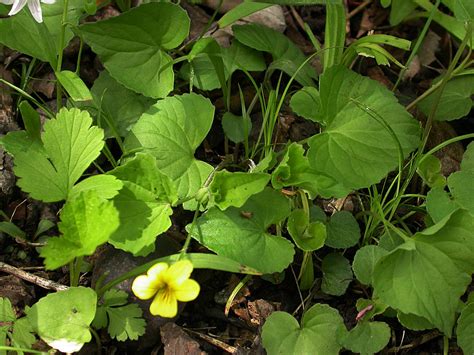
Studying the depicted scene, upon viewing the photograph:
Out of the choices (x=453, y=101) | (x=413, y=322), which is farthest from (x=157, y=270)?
(x=453, y=101)

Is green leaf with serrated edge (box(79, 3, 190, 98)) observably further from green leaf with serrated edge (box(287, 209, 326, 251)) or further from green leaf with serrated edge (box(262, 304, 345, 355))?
green leaf with serrated edge (box(262, 304, 345, 355))

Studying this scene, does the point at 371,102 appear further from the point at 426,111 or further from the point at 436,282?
the point at 436,282

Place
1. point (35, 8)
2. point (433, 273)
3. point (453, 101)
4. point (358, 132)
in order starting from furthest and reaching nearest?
point (453, 101) < point (358, 132) < point (35, 8) < point (433, 273)

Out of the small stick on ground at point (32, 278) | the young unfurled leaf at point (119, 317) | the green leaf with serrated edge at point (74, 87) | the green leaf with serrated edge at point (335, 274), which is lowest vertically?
the green leaf with serrated edge at point (335, 274)

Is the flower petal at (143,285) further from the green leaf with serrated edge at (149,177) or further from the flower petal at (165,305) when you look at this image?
the green leaf with serrated edge at (149,177)

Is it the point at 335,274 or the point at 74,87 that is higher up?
the point at 74,87

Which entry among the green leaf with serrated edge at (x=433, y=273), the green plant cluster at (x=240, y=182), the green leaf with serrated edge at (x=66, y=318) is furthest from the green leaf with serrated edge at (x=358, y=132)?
the green leaf with serrated edge at (x=66, y=318)

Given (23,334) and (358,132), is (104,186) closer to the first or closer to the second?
(23,334)
